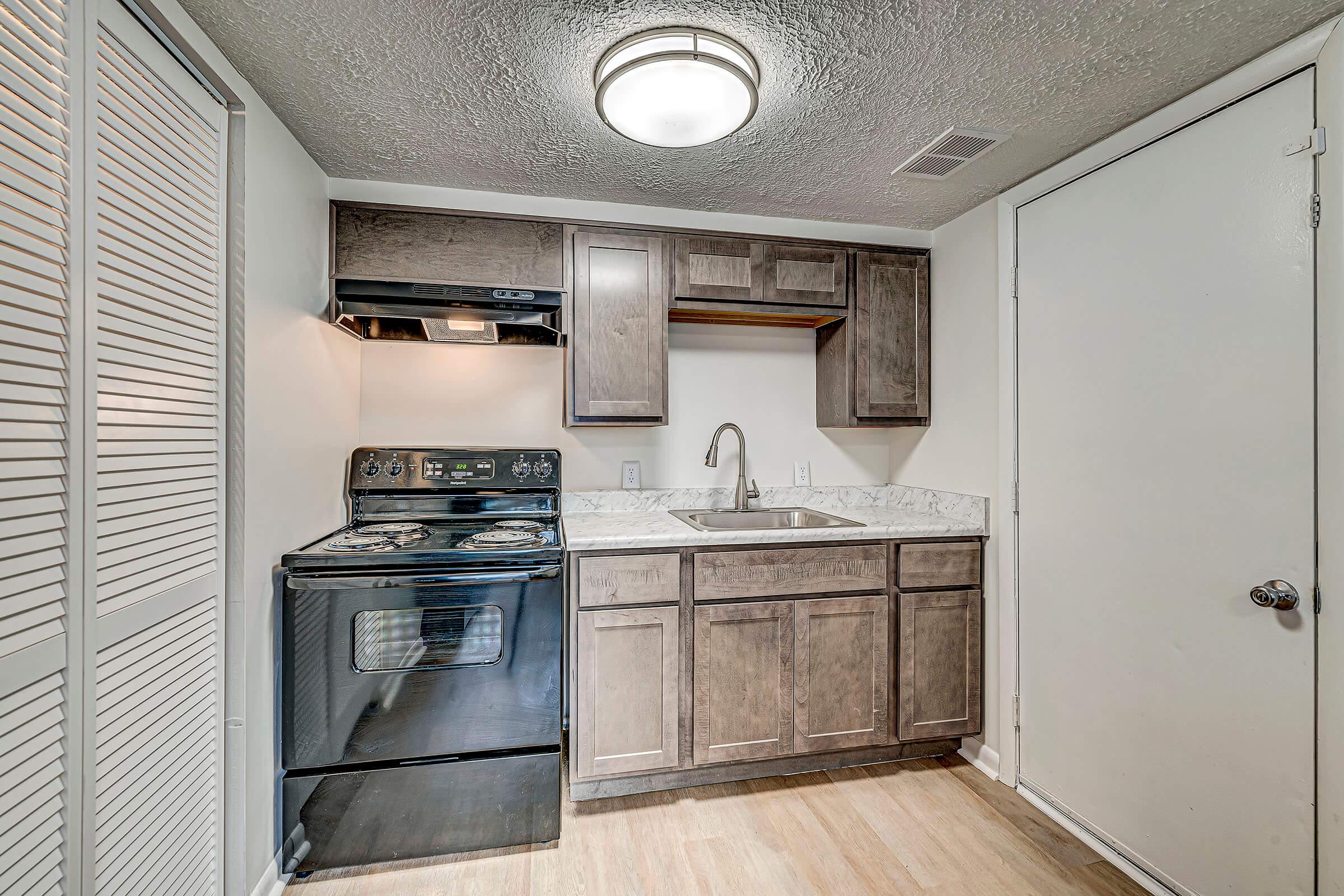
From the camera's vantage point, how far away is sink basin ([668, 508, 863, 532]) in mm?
2682

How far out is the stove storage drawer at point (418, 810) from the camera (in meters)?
1.77

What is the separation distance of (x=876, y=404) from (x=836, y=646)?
104cm

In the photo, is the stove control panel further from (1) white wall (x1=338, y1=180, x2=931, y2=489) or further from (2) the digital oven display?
(1) white wall (x1=338, y1=180, x2=931, y2=489)

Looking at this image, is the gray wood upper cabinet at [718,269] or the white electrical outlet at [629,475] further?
the white electrical outlet at [629,475]

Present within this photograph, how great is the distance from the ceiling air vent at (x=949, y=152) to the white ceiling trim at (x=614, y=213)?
0.53 metres

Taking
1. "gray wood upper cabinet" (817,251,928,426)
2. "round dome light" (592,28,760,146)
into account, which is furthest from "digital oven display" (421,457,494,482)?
"gray wood upper cabinet" (817,251,928,426)

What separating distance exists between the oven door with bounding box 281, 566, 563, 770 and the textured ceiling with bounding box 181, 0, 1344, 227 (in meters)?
1.34

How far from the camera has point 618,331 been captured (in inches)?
93.9

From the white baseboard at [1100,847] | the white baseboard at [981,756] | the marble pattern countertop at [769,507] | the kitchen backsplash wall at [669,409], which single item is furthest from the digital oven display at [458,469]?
the white baseboard at [1100,847]

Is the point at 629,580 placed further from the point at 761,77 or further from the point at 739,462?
the point at 761,77

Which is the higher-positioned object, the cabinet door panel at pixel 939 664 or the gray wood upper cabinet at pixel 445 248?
the gray wood upper cabinet at pixel 445 248

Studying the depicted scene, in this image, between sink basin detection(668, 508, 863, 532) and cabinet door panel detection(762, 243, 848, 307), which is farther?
sink basin detection(668, 508, 863, 532)

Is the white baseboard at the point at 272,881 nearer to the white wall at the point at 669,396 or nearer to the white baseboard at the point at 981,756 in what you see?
the white wall at the point at 669,396

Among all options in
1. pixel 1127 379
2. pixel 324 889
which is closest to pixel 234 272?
pixel 324 889
